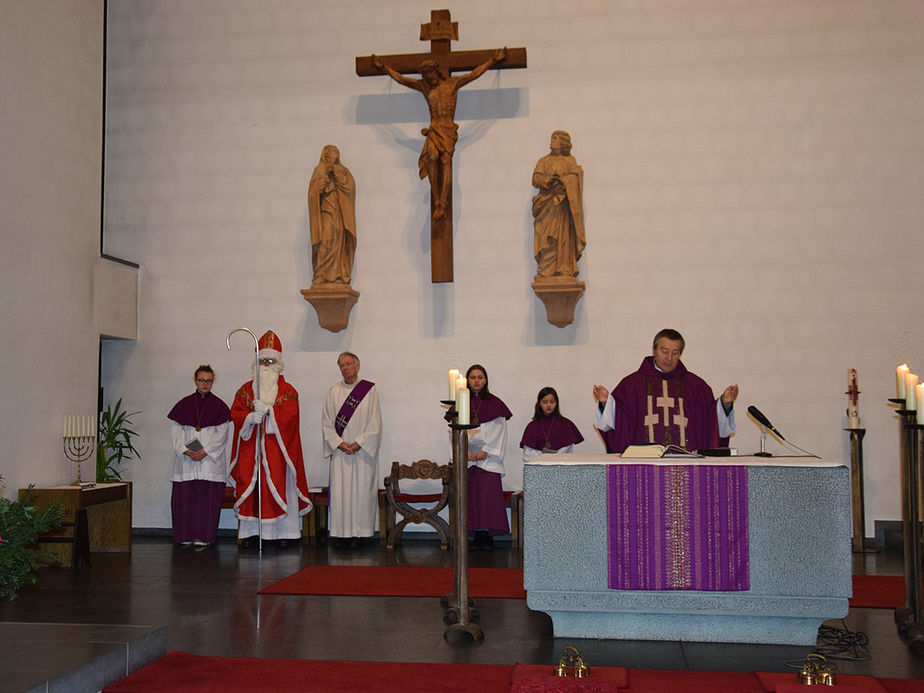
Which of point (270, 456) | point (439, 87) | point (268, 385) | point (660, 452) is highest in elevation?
point (439, 87)

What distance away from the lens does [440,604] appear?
18.9 ft

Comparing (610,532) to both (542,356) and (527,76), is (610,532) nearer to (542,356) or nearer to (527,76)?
(542,356)

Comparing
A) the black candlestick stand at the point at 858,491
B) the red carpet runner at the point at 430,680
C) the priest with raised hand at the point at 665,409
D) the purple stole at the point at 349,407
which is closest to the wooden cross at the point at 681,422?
the priest with raised hand at the point at 665,409

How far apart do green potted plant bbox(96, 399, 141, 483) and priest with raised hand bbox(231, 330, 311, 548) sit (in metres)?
1.55

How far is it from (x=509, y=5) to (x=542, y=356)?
367 centimetres

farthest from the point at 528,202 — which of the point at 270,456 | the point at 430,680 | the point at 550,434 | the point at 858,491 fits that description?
the point at 430,680

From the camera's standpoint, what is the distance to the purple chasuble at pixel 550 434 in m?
8.78

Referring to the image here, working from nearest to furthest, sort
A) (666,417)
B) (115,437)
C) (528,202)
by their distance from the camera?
(666,417) → (528,202) → (115,437)

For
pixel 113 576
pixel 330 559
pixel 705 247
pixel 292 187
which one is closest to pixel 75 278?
pixel 292 187

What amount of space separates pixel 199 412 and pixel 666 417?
16.3ft

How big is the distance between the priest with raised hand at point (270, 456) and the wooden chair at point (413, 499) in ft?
2.74

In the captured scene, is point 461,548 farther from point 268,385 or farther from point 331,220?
point 331,220

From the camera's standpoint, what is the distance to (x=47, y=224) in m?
8.54

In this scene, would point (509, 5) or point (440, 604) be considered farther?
point (509, 5)
